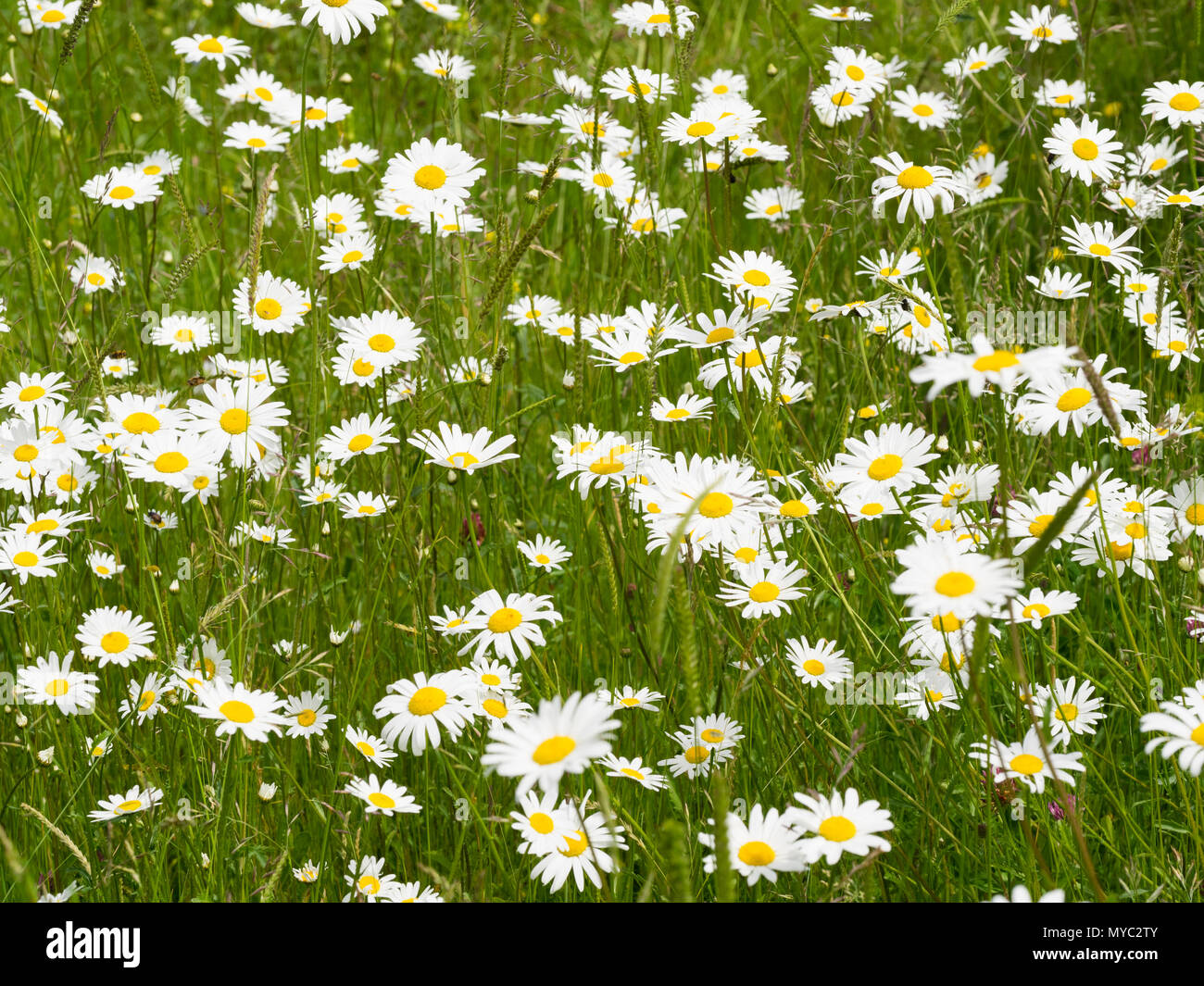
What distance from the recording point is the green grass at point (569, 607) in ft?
6.02

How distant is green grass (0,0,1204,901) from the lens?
183cm

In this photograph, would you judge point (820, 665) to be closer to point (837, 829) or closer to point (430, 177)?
point (837, 829)

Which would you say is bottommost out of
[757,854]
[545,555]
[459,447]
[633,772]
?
[757,854]

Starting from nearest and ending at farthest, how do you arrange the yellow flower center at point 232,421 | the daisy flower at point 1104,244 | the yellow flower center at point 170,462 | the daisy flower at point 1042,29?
the yellow flower center at point 170,462, the yellow flower center at point 232,421, the daisy flower at point 1104,244, the daisy flower at point 1042,29

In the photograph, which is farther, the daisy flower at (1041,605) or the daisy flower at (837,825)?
the daisy flower at (1041,605)

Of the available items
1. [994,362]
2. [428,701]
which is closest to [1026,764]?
[994,362]

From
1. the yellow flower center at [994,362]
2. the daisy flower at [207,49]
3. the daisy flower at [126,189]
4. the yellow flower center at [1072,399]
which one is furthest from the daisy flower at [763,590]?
the daisy flower at [207,49]

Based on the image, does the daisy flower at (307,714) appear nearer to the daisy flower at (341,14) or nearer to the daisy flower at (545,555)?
the daisy flower at (545,555)

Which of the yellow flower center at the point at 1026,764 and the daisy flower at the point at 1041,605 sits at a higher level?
the daisy flower at the point at 1041,605

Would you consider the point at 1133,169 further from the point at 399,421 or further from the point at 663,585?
the point at 663,585

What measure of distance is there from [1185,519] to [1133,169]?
40.9 inches

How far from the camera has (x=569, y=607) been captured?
2.68 metres

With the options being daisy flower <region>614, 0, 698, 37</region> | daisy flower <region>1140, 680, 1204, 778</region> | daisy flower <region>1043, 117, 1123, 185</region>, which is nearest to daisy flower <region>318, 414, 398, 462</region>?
daisy flower <region>614, 0, 698, 37</region>

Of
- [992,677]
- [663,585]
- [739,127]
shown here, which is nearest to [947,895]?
[992,677]
